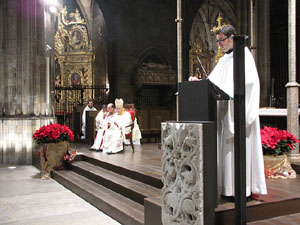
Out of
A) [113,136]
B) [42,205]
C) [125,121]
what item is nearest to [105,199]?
[42,205]

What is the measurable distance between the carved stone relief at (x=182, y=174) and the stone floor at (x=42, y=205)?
77.5 inches

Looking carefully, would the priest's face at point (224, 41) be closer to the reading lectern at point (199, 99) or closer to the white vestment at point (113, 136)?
the reading lectern at point (199, 99)

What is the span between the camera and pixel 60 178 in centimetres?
796

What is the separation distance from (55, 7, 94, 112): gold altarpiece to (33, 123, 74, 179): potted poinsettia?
13.4m

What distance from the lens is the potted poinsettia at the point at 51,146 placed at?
27.9 ft

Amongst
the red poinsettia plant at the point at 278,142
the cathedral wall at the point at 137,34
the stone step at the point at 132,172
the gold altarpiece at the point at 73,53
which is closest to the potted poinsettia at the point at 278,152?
the red poinsettia plant at the point at 278,142

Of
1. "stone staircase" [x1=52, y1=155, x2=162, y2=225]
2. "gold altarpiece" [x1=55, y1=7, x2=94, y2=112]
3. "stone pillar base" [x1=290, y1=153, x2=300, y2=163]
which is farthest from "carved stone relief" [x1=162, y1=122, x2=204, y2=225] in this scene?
"gold altarpiece" [x1=55, y1=7, x2=94, y2=112]

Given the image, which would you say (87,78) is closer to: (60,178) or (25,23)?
(25,23)

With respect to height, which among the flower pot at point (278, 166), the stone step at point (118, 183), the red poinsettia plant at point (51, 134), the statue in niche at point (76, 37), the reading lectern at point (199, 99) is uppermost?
the statue in niche at point (76, 37)

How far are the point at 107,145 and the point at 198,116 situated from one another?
251 inches

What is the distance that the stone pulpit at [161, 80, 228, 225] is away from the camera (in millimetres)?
3006

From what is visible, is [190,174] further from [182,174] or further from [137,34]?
[137,34]

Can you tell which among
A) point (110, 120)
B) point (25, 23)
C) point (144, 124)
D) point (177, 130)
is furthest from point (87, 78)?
point (177, 130)

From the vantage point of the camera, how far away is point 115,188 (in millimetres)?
6031
